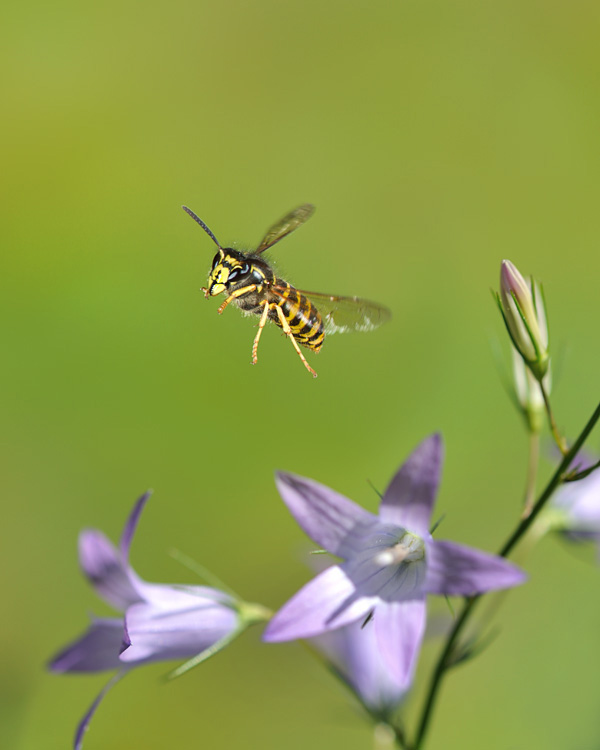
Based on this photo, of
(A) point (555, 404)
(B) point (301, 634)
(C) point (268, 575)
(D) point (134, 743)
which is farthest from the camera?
(A) point (555, 404)

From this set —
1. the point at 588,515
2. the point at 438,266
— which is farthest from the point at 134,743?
the point at 438,266

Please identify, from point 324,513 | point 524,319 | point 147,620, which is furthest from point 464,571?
point 147,620

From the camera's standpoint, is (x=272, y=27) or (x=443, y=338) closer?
(x=443, y=338)

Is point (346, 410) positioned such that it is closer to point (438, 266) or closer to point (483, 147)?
point (438, 266)

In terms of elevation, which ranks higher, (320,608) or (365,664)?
(320,608)

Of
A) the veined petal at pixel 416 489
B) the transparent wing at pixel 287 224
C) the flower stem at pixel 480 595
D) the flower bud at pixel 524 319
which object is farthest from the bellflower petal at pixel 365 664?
the transparent wing at pixel 287 224

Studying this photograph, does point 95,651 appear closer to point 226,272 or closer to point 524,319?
point 226,272
